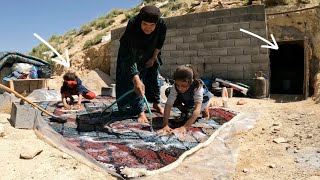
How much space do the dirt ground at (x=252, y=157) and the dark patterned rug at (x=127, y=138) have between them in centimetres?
24

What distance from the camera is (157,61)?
479cm

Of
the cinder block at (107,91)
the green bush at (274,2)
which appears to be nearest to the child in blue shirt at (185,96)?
the cinder block at (107,91)

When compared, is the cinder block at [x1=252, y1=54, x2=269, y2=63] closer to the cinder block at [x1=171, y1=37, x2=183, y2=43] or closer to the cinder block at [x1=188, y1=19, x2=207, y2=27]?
the cinder block at [x1=188, y1=19, x2=207, y2=27]

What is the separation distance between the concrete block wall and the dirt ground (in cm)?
429

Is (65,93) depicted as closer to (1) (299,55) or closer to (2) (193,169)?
(2) (193,169)

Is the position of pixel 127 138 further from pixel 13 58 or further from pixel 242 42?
pixel 13 58

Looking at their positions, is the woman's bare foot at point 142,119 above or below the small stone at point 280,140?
above

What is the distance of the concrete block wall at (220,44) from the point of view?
28.4 feet

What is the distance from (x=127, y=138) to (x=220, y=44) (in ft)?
20.3

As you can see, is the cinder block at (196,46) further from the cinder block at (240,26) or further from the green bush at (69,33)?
the green bush at (69,33)

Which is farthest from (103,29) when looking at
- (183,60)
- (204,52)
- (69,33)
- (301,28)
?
(301,28)

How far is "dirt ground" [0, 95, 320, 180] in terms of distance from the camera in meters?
2.67

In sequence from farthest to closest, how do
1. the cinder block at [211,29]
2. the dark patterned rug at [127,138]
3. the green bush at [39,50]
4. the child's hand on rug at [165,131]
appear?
the green bush at [39,50] < the cinder block at [211,29] < the child's hand on rug at [165,131] < the dark patterned rug at [127,138]

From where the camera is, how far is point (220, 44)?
30.1ft
